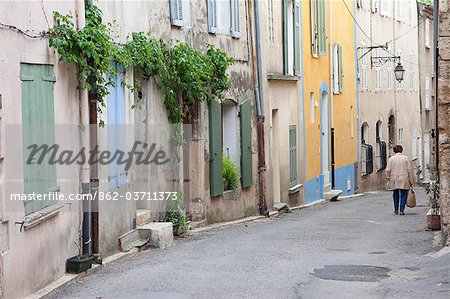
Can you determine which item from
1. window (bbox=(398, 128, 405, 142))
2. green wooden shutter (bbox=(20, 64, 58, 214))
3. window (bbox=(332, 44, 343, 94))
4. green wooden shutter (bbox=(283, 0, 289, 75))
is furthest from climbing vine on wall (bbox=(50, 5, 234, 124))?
window (bbox=(398, 128, 405, 142))

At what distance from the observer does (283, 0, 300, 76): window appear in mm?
22844

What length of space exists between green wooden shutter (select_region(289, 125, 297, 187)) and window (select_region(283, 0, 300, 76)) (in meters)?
1.42

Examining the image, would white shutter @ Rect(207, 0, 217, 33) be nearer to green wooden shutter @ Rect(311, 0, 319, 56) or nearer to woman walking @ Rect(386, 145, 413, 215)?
woman walking @ Rect(386, 145, 413, 215)

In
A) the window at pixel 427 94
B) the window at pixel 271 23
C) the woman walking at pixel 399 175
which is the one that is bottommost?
the woman walking at pixel 399 175

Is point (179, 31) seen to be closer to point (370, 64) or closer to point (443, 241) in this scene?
point (443, 241)

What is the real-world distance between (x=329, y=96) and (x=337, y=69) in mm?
1337

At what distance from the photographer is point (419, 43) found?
40562 mm

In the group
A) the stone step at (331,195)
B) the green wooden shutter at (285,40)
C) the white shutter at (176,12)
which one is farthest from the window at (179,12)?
the stone step at (331,195)

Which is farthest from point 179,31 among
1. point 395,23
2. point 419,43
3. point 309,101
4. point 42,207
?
point 419,43

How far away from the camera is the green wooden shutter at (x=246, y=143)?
19.4 meters

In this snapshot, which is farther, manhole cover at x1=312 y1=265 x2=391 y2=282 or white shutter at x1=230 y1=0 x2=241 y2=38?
white shutter at x1=230 y1=0 x2=241 y2=38

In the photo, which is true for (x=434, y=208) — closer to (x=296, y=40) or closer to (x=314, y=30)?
(x=296, y=40)

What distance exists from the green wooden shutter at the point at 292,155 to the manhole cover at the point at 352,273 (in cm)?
1206

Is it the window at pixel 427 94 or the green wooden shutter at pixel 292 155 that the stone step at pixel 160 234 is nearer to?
the green wooden shutter at pixel 292 155
